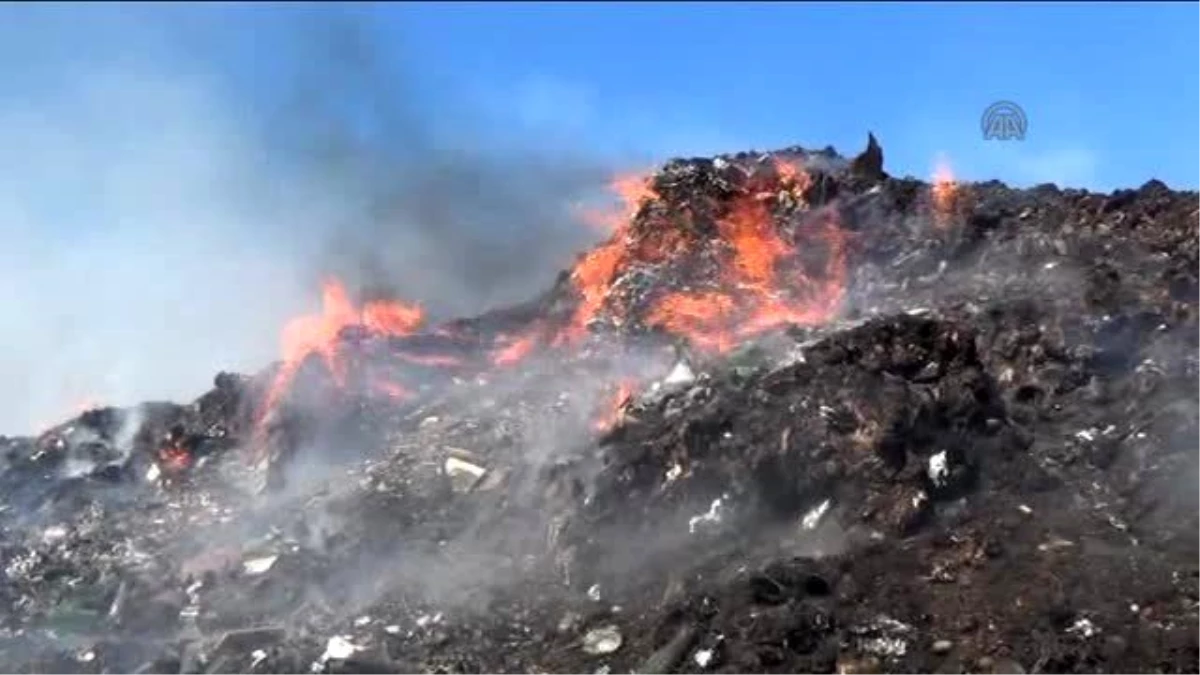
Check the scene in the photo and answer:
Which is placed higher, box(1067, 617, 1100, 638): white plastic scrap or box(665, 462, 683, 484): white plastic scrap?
box(665, 462, 683, 484): white plastic scrap

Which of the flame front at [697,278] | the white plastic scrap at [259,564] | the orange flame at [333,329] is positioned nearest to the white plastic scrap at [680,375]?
the flame front at [697,278]

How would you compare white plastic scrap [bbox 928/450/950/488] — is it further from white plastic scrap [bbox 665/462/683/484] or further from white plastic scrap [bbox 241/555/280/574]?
white plastic scrap [bbox 241/555/280/574]

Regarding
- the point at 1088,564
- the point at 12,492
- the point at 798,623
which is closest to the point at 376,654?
the point at 798,623

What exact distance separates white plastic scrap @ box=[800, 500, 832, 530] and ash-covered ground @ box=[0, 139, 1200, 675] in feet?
0.31

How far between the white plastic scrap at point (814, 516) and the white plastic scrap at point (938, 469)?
1373mm

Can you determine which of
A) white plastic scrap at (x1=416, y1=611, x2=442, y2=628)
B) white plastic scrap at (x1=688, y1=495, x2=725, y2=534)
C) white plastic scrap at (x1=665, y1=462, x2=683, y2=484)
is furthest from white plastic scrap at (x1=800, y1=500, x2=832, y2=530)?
white plastic scrap at (x1=416, y1=611, x2=442, y2=628)

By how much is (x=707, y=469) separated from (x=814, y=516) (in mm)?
1669


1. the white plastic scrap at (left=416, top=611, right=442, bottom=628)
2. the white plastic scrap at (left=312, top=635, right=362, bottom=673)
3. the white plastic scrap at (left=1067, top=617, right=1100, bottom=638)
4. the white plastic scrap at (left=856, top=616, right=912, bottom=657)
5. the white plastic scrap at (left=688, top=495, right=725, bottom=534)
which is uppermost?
the white plastic scrap at (left=688, top=495, right=725, bottom=534)

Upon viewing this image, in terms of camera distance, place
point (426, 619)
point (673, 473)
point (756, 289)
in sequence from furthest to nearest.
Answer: point (756, 289)
point (673, 473)
point (426, 619)

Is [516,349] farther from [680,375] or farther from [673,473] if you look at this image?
[673,473]

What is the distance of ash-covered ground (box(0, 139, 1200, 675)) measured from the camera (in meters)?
14.0

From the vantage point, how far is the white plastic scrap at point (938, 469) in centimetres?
1596

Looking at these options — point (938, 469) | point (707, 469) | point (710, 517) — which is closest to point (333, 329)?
point (707, 469)

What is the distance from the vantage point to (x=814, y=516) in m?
16.2
